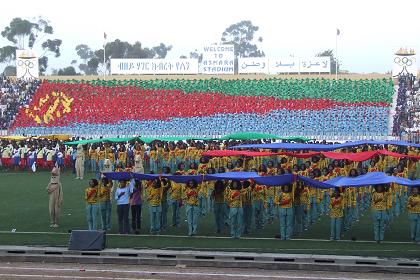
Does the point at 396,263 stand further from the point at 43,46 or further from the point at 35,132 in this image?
the point at 43,46

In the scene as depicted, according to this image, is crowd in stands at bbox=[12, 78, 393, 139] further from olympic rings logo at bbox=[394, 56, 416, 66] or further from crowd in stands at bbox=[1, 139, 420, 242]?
crowd in stands at bbox=[1, 139, 420, 242]

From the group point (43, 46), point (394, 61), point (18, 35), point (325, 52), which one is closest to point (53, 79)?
point (394, 61)

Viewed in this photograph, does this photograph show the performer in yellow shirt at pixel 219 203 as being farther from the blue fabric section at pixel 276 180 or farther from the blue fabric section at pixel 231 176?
the blue fabric section at pixel 276 180

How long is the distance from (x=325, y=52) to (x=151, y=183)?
88937 millimetres

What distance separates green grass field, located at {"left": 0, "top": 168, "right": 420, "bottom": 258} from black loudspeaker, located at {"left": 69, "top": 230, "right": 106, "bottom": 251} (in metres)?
0.81

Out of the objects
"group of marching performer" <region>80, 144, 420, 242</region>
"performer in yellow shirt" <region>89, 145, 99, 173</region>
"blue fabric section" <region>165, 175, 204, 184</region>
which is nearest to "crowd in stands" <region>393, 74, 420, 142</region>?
"performer in yellow shirt" <region>89, 145, 99, 173</region>

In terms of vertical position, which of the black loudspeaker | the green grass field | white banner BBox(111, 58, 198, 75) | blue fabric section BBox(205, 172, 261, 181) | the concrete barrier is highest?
white banner BBox(111, 58, 198, 75)

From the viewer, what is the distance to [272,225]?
2031cm

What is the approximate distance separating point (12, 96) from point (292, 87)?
18.2 m

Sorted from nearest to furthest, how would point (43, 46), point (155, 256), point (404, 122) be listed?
point (155, 256) → point (404, 122) → point (43, 46)

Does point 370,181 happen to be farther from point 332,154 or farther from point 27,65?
point 27,65

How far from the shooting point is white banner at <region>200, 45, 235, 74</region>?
232ft

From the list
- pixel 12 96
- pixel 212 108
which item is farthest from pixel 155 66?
pixel 212 108

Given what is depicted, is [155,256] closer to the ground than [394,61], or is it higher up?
closer to the ground
